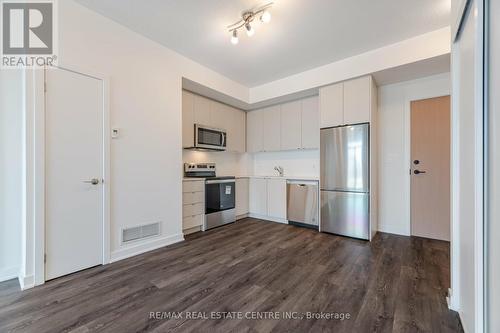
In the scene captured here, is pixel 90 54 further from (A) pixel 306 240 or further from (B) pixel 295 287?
(A) pixel 306 240

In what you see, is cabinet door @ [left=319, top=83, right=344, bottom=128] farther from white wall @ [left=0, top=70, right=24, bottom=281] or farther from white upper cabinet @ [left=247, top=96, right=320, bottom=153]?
white wall @ [left=0, top=70, right=24, bottom=281]

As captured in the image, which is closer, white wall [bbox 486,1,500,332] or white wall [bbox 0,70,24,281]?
white wall [bbox 486,1,500,332]

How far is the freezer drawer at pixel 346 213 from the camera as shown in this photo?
124 inches

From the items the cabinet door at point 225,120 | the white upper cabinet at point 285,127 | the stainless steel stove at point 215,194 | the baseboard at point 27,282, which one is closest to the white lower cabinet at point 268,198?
the stainless steel stove at point 215,194

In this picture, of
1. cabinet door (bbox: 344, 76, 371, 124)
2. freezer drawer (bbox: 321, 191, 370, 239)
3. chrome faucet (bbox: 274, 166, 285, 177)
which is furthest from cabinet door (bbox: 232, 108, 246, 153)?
cabinet door (bbox: 344, 76, 371, 124)

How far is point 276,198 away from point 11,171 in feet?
12.0

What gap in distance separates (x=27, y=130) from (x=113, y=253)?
1.51m

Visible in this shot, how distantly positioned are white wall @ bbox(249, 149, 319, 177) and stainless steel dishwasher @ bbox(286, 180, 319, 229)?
594 millimetres

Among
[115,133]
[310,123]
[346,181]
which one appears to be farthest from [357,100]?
[115,133]

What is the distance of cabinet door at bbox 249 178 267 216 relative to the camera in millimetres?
4438

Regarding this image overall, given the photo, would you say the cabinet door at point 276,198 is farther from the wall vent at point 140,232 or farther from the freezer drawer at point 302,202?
the wall vent at point 140,232

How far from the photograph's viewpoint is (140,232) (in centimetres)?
271

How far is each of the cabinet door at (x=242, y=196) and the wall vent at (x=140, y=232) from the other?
1.82 m

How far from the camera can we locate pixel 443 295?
1.78 meters
